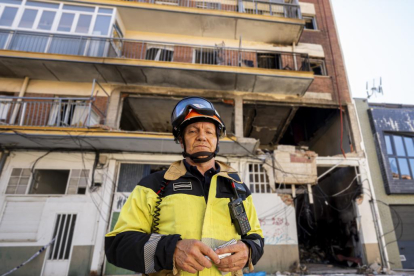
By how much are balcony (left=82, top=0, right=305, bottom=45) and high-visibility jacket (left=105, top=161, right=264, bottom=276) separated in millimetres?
10166

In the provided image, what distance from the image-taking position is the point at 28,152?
791 cm

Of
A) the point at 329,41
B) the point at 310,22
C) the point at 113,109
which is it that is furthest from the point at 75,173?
the point at 310,22

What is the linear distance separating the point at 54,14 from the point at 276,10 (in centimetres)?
1093

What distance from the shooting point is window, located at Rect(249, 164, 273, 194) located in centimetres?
809

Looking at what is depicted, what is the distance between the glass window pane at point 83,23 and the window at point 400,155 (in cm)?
1373

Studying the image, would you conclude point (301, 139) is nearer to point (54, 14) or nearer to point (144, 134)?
point (144, 134)

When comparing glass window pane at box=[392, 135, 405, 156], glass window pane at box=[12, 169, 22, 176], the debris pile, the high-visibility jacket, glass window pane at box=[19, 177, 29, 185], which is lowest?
the debris pile

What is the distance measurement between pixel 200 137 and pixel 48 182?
907 centimetres

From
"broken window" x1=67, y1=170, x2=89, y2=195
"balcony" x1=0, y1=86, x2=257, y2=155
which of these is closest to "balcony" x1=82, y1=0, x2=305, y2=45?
"balcony" x1=0, y1=86, x2=257, y2=155

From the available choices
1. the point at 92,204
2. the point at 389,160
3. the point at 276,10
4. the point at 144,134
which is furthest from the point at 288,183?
the point at 276,10

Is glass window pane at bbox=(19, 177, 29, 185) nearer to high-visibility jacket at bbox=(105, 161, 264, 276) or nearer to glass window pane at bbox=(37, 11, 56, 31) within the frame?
glass window pane at bbox=(37, 11, 56, 31)

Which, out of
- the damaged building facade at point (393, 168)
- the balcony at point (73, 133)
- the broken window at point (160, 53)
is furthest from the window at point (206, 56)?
the damaged building facade at point (393, 168)

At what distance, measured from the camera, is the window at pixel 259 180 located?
809cm

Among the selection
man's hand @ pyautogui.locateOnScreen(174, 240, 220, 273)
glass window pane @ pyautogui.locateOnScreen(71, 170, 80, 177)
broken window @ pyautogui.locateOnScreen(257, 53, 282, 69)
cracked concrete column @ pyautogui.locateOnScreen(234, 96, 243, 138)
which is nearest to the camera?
man's hand @ pyautogui.locateOnScreen(174, 240, 220, 273)
